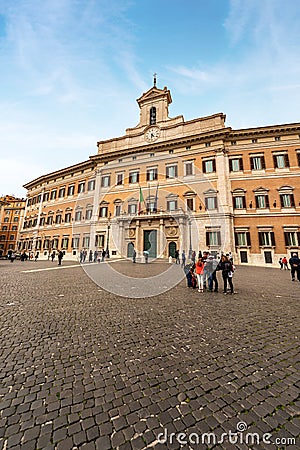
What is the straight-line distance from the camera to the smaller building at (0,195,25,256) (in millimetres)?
52594

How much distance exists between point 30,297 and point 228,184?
21.9 metres

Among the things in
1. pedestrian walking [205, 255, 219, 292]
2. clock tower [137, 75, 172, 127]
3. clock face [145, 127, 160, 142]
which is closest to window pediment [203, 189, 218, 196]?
A: clock face [145, 127, 160, 142]

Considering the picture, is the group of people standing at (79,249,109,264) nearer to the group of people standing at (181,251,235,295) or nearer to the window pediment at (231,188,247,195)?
the window pediment at (231,188,247,195)

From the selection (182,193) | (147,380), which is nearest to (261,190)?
(182,193)

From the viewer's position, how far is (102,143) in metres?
32.0

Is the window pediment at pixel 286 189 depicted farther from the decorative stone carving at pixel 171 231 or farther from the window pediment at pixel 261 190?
the decorative stone carving at pixel 171 231

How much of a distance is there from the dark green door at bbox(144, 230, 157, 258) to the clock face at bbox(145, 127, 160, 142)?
1329 cm

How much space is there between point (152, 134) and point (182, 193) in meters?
10.5

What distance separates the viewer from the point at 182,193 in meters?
24.9

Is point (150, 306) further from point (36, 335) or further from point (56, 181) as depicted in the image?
point (56, 181)

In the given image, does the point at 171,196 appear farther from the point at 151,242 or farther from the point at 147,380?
the point at 147,380

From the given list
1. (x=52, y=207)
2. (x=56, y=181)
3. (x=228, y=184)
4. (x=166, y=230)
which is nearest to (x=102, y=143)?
(x=56, y=181)

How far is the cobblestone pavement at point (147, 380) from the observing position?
155 centimetres

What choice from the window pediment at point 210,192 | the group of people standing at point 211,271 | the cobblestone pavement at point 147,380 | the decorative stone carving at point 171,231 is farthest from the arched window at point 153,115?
the cobblestone pavement at point 147,380
